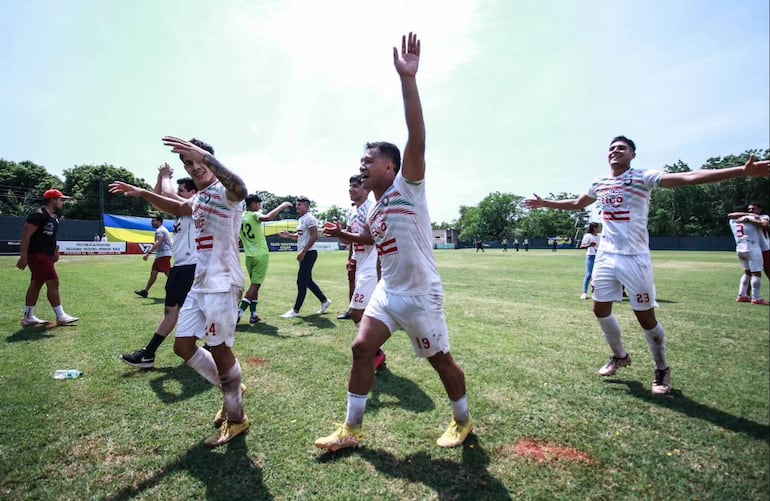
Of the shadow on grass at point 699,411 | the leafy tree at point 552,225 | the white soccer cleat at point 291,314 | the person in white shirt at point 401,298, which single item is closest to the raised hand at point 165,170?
the person in white shirt at point 401,298

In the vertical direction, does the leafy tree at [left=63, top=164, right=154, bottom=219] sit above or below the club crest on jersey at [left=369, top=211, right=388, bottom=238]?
above

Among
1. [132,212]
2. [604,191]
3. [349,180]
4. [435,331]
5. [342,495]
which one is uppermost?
[132,212]

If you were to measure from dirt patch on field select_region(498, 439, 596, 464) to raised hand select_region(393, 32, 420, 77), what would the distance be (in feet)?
9.75

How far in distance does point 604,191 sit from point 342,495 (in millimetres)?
4256

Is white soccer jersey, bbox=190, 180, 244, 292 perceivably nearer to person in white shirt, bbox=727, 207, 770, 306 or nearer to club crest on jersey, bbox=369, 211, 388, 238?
club crest on jersey, bbox=369, 211, 388, 238

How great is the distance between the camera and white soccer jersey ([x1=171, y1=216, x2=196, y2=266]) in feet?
17.3

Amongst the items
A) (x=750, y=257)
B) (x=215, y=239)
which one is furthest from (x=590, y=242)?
(x=215, y=239)

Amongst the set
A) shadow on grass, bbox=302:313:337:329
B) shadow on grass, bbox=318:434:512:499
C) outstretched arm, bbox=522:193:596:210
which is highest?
outstretched arm, bbox=522:193:596:210

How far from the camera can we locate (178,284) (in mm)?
5137

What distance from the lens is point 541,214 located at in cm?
9175

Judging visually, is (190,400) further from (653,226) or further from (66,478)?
(653,226)

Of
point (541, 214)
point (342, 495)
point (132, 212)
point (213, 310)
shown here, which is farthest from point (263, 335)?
point (541, 214)

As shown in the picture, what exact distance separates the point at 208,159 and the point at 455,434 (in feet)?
9.69

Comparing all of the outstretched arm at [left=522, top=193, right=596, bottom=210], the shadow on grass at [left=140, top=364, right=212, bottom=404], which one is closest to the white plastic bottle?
the shadow on grass at [left=140, top=364, right=212, bottom=404]
